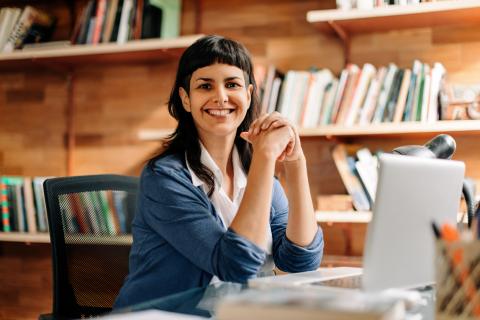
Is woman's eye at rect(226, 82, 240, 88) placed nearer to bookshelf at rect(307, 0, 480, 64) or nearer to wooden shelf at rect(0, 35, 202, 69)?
bookshelf at rect(307, 0, 480, 64)

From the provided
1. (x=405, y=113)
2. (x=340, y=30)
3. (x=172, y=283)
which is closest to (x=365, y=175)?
(x=405, y=113)

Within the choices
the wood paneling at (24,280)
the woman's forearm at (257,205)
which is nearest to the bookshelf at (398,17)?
the woman's forearm at (257,205)

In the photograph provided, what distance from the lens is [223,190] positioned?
66.4 inches

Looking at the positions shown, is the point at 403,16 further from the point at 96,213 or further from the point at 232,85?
the point at 96,213

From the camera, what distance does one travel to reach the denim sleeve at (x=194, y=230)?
4.38 ft

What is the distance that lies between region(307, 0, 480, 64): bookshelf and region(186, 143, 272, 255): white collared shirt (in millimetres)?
1041

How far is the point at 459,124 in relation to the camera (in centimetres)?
242

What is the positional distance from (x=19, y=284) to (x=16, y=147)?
27.3 inches

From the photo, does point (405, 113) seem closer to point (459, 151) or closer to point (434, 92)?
point (434, 92)

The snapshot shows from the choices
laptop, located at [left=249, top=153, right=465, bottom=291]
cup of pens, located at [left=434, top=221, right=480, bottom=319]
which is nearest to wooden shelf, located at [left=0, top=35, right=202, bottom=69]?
laptop, located at [left=249, top=153, right=465, bottom=291]

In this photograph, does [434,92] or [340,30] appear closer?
[434,92]

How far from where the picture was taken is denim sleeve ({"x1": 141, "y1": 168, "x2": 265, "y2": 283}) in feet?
4.38

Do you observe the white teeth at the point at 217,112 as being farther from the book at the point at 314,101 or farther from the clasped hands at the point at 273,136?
the book at the point at 314,101

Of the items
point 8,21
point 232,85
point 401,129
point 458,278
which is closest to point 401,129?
point 401,129
